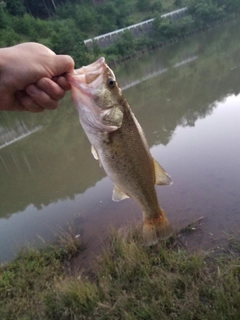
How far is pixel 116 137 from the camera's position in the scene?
2.06 metres

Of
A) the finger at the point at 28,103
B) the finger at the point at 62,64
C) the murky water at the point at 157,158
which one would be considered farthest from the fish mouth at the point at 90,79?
the murky water at the point at 157,158

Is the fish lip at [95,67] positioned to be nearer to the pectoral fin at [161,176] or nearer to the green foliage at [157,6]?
the pectoral fin at [161,176]

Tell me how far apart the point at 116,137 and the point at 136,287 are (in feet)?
7.62

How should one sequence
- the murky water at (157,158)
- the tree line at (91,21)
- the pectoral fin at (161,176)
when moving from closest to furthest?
the pectoral fin at (161,176)
the murky water at (157,158)
the tree line at (91,21)

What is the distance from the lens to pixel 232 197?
5.75 metres

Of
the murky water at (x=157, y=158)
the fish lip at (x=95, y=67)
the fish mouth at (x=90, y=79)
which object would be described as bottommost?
the murky water at (x=157, y=158)

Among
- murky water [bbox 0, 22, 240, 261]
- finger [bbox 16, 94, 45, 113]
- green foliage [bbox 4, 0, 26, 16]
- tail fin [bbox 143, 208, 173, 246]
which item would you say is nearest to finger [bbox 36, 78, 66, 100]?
finger [bbox 16, 94, 45, 113]

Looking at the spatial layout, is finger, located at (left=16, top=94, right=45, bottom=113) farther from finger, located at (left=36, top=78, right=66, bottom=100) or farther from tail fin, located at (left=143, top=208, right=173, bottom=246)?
tail fin, located at (left=143, top=208, right=173, bottom=246)

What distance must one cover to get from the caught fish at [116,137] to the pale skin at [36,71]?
0.09m

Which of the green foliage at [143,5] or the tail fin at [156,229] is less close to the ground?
the green foliage at [143,5]

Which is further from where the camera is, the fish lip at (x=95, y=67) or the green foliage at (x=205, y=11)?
the green foliage at (x=205, y=11)

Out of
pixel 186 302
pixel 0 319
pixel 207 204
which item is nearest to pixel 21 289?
pixel 0 319

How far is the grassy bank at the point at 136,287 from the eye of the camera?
3.07 m

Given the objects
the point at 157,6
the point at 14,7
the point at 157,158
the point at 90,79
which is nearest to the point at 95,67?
the point at 90,79
